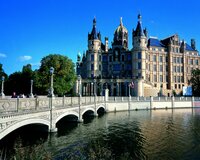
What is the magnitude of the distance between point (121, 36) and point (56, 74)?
49.5m

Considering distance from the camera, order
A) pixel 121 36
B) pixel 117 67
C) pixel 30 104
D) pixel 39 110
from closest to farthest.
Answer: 1. pixel 30 104
2. pixel 39 110
3. pixel 117 67
4. pixel 121 36

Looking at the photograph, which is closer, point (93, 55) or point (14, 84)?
point (14, 84)

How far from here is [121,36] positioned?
95562mm

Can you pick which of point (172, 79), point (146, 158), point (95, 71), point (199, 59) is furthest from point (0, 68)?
point (199, 59)

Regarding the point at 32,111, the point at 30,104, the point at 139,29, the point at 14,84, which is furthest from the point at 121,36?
the point at 32,111

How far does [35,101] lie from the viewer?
18984mm

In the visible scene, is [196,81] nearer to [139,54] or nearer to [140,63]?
[140,63]

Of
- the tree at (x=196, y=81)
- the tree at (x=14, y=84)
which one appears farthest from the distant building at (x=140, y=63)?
the tree at (x=14, y=84)

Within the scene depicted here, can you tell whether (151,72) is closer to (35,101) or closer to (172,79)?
(172,79)

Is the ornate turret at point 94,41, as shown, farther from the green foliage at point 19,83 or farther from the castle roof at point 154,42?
the green foliage at point 19,83

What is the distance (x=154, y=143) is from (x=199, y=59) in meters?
88.5

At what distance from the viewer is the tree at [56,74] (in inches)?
2045

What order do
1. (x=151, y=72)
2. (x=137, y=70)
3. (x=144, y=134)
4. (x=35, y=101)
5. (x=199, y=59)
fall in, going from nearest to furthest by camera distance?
1. (x=35, y=101)
2. (x=144, y=134)
3. (x=137, y=70)
4. (x=151, y=72)
5. (x=199, y=59)

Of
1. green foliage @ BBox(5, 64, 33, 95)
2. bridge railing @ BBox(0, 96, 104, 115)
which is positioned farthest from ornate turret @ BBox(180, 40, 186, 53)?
bridge railing @ BBox(0, 96, 104, 115)
